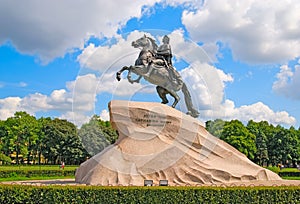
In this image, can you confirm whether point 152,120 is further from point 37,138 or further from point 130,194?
point 37,138

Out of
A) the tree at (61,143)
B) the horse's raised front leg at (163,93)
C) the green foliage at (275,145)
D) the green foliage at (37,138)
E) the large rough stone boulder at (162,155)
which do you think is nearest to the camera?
the large rough stone boulder at (162,155)

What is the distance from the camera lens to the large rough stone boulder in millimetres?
13031

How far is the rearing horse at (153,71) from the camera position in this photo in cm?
1488

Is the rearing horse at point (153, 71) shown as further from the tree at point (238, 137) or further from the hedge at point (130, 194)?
the tree at point (238, 137)

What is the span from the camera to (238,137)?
132 feet

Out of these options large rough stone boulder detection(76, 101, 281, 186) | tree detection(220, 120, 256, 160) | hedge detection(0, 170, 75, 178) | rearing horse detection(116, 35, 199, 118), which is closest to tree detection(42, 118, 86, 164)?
tree detection(220, 120, 256, 160)

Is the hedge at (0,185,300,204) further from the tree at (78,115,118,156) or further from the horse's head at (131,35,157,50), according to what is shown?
the horse's head at (131,35,157,50)

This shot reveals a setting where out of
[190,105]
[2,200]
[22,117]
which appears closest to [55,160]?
[22,117]

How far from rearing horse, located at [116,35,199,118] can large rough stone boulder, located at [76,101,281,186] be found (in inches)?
41.7

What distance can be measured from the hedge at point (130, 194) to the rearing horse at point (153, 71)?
5.70 metres

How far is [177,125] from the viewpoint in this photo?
14.4 m

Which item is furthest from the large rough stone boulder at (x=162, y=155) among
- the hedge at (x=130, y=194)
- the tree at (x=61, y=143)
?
the tree at (x=61, y=143)

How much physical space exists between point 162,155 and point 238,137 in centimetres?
2837

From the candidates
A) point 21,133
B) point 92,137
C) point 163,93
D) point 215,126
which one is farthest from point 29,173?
point 21,133
